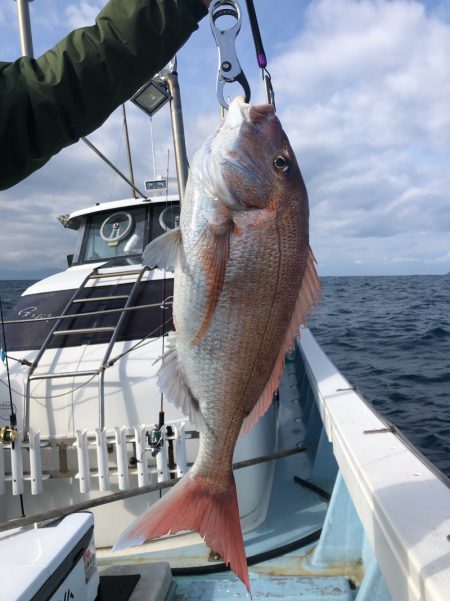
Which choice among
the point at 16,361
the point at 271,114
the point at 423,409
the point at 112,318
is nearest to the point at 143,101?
A: the point at 112,318

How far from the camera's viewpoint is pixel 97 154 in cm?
350

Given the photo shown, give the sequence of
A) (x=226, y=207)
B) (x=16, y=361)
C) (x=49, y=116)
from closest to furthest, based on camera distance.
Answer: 1. (x=49, y=116)
2. (x=226, y=207)
3. (x=16, y=361)

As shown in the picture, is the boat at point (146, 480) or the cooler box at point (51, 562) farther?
the boat at point (146, 480)

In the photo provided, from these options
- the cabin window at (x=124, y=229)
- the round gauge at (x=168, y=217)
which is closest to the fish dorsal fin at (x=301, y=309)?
the cabin window at (x=124, y=229)

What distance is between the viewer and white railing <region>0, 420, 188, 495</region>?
10.9 ft

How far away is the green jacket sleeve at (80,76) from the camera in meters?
1.29

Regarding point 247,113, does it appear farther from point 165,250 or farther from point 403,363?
point 403,363

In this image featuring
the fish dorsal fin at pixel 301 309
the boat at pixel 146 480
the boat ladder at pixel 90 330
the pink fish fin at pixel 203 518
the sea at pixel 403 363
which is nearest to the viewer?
the pink fish fin at pixel 203 518

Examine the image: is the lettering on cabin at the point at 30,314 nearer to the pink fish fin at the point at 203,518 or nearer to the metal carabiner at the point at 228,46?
the pink fish fin at the point at 203,518

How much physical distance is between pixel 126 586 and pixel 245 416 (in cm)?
186

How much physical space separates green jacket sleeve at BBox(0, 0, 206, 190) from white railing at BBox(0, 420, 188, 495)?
7.91ft

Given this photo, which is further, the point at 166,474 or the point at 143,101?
the point at 143,101

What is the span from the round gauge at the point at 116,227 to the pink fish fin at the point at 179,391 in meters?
4.69

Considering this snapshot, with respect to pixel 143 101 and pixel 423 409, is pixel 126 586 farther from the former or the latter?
pixel 423 409
